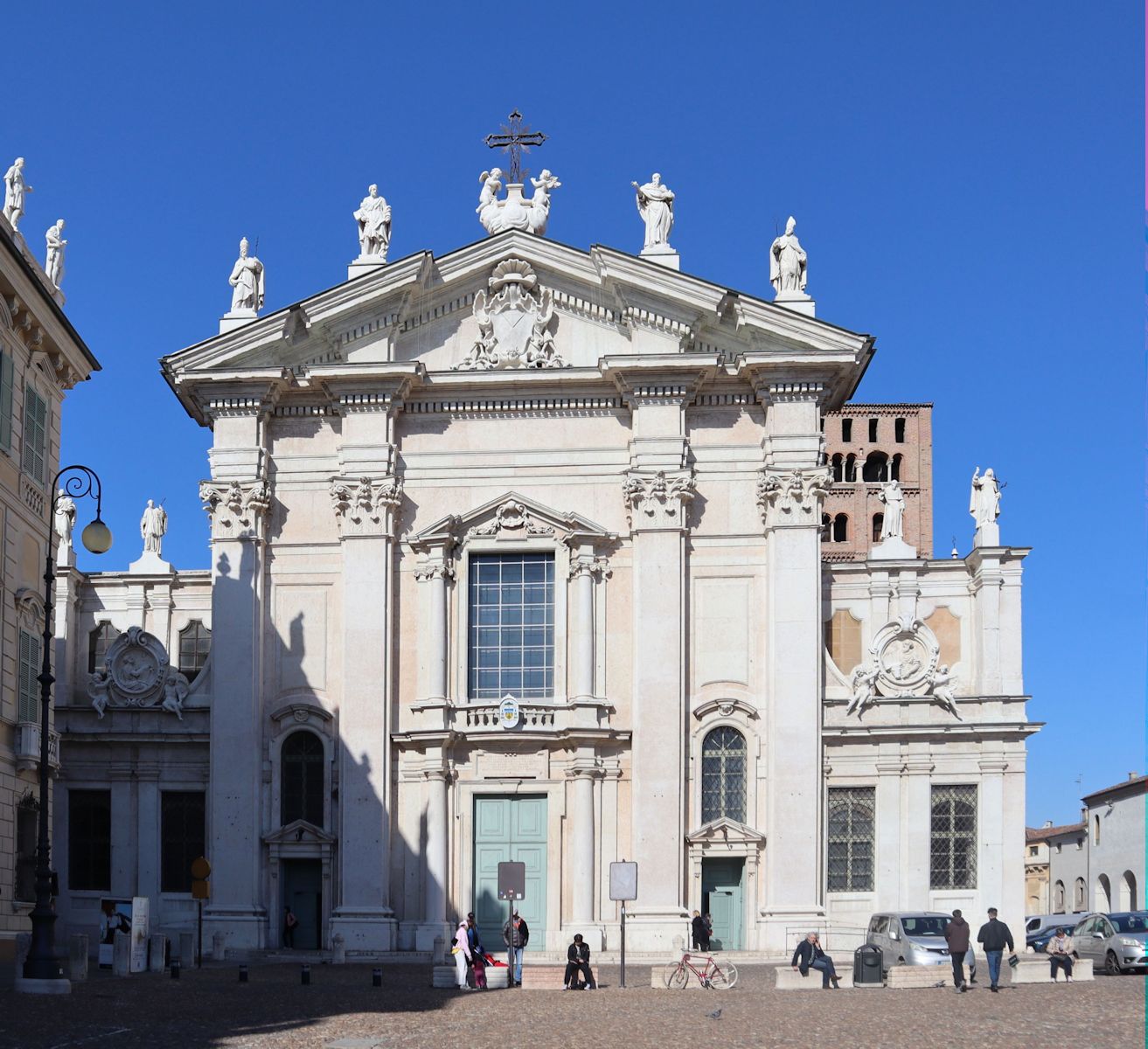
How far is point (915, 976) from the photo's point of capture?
31406mm

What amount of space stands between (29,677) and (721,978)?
45.4 feet

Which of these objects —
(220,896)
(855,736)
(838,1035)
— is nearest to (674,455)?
(855,736)

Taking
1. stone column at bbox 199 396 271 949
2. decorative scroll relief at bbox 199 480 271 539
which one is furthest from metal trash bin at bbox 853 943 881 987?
decorative scroll relief at bbox 199 480 271 539

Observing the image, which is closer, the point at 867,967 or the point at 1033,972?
the point at 867,967

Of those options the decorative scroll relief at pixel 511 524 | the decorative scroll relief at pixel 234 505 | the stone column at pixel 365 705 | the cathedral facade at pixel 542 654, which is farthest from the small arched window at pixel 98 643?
the decorative scroll relief at pixel 511 524

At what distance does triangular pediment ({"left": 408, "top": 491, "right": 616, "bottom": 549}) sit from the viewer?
4069 cm

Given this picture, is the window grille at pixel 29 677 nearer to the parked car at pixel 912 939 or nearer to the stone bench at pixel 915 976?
the parked car at pixel 912 939

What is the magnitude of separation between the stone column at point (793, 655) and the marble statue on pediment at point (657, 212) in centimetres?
432

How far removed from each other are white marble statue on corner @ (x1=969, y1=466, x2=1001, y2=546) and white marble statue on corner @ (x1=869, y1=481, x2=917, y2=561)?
163 centimetres

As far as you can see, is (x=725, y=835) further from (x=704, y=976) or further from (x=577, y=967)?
(x=577, y=967)

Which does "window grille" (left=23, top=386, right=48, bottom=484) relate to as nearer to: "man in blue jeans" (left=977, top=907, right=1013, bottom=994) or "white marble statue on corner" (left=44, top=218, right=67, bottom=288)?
"white marble statue on corner" (left=44, top=218, right=67, bottom=288)

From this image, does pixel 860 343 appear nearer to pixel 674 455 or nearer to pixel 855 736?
pixel 674 455

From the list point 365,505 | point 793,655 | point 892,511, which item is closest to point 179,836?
point 365,505

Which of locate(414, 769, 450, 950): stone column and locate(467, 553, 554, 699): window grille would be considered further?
locate(467, 553, 554, 699): window grille
